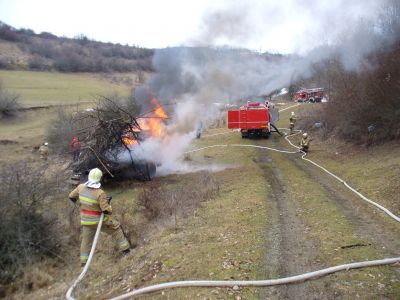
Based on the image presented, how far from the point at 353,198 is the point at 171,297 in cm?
705

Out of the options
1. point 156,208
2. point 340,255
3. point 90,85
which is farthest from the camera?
point 90,85

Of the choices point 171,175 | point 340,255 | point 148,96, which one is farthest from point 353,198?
point 148,96

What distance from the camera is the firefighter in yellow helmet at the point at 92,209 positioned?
826 cm

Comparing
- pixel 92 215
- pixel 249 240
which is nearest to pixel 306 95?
pixel 249 240

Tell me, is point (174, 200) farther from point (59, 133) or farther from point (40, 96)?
point (40, 96)

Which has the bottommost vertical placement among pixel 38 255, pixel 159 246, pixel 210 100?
pixel 38 255

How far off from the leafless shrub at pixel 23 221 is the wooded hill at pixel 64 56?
2148 inches

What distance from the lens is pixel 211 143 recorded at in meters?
25.5

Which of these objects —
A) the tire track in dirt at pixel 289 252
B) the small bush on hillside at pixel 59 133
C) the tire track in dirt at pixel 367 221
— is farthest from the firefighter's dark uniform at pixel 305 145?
the small bush on hillside at pixel 59 133

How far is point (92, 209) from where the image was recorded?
8.35 m

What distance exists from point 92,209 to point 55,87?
59.0 meters

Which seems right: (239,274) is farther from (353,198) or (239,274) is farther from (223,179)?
(223,179)

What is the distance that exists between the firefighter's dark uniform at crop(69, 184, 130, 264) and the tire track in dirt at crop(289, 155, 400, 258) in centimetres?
525

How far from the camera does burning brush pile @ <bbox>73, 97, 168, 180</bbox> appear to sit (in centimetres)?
1487
